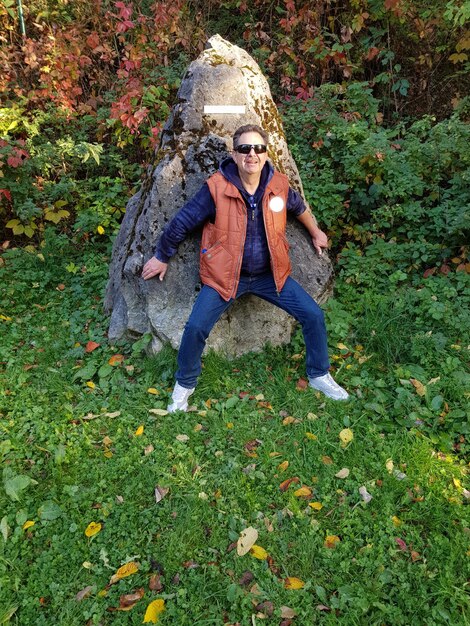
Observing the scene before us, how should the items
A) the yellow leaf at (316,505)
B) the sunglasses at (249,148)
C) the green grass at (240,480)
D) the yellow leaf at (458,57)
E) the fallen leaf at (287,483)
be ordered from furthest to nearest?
1. the yellow leaf at (458,57)
2. the sunglasses at (249,148)
3. the fallen leaf at (287,483)
4. the yellow leaf at (316,505)
5. the green grass at (240,480)

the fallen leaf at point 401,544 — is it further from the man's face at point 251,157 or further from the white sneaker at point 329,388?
the man's face at point 251,157

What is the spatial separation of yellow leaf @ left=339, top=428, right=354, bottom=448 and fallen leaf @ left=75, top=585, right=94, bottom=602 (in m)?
1.80

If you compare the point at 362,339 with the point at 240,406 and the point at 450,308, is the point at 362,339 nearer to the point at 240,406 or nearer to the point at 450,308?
the point at 450,308

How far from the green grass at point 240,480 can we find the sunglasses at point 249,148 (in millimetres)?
1751

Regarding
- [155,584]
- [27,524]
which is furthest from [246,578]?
[27,524]

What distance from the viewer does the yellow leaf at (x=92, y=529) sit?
2805 mm

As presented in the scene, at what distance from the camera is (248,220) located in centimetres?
353

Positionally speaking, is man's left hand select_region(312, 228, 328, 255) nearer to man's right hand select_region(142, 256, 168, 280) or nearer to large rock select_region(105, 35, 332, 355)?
large rock select_region(105, 35, 332, 355)

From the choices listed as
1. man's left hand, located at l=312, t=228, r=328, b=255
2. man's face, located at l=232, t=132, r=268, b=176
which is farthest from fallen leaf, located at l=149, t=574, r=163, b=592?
man's left hand, located at l=312, t=228, r=328, b=255

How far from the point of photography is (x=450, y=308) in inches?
162

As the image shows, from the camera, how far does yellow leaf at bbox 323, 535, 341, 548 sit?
107 inches

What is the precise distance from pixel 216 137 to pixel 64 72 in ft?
14.2

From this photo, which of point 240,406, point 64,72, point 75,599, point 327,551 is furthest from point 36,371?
point 64,72

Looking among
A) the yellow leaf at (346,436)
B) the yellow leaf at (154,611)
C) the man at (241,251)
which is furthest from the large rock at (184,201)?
the yellow leaf at (154,611)
